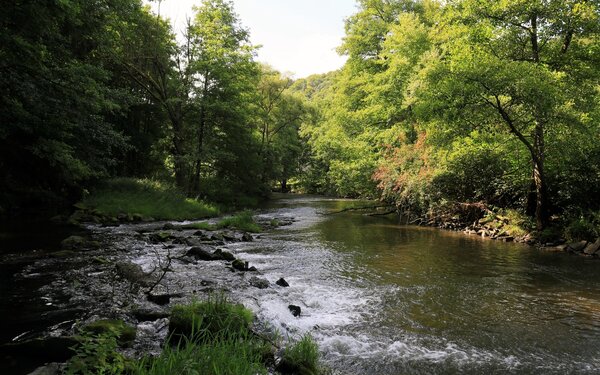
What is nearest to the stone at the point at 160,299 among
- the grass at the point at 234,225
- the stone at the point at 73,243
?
the stone at the point at 73,243

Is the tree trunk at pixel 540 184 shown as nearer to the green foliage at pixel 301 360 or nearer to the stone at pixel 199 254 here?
the stone at pixel 199 254

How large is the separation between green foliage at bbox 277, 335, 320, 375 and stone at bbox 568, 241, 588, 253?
12214 mm

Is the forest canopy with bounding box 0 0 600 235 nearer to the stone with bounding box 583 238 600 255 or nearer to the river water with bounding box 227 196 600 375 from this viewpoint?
the stone with bounding box 583 238 600 255

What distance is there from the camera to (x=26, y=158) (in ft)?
54.5

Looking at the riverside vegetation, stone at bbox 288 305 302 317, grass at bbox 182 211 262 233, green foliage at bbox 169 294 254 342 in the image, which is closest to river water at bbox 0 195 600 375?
stone at bbox 288 305 302 317

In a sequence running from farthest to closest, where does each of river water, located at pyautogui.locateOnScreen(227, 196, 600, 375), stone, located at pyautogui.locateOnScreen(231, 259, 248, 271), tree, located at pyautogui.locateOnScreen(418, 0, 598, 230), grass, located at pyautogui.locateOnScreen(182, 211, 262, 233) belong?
1. grass, located at pyautogui.locateOnScreen(182, 211, 262, 233)
2. tree, located at pyautogui.locateOnScreen(418, 0, 598, 230)
3. stone, located at pyautogui.locateOnScreen(231, 259, 248, 271)
4. river water, located at pyautogui.locateOnScreen(227, 196, 600, 375)

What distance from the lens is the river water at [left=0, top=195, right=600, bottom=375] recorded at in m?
5.50

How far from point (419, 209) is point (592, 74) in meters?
10.2

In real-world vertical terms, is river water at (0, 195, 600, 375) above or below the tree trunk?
below

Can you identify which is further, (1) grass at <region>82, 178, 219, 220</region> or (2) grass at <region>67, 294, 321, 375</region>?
(1) grass at <region>82, 178, 219, 220</region>

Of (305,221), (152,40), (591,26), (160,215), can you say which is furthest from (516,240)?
(152,40)

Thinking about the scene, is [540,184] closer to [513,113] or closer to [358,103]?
[513,113]

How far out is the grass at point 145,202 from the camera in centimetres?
1959

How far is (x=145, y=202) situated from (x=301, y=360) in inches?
729
